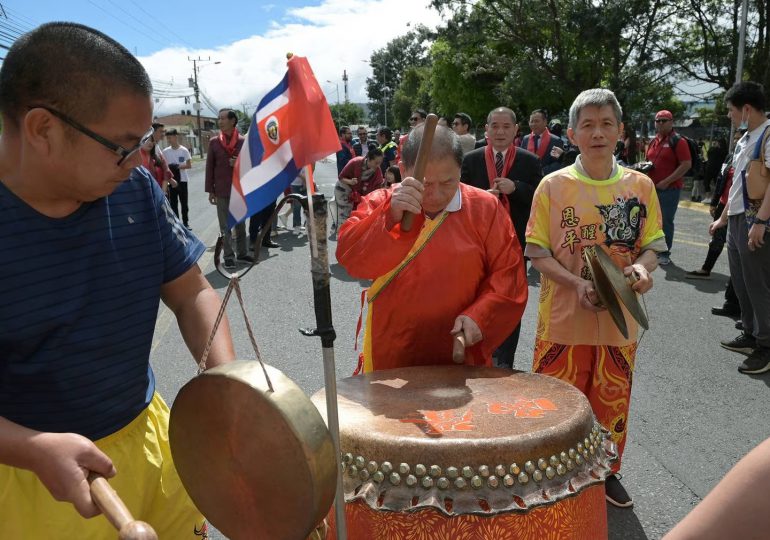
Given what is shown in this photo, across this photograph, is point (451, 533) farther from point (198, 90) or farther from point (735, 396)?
point (198, 90)

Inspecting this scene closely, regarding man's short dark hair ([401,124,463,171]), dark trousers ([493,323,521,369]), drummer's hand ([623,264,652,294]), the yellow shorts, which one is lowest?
dark trousers ([493,323,521,369])

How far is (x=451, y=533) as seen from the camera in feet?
5.00

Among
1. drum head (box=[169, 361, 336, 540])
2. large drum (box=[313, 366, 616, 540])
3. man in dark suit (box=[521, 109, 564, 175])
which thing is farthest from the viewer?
man in dark suit (box=[521, 109, 564, 175])

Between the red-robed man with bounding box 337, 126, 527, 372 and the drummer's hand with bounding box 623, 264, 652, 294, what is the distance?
1.61ft

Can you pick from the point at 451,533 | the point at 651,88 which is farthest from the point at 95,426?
the point at 651,88

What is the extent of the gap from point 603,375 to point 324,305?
1.73 m

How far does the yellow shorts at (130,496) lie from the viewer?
4.55ft

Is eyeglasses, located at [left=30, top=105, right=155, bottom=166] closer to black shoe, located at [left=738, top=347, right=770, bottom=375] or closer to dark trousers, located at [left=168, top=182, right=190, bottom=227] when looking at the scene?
black shoe, located at [left=738, top=347, right=770, bottom=375]

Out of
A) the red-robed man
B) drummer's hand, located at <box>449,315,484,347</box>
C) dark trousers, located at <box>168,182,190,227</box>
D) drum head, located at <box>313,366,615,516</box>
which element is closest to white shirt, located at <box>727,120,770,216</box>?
the red-robed man

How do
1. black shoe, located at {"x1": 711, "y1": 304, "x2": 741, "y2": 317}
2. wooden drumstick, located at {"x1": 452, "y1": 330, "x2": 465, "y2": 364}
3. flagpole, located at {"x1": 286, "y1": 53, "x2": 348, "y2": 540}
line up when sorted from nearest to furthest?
flagpole, located at {"x1": 286, "y1": 53, "x2": 348, "y2": 540} < wooden drumstick, located at {"x1": 452, "y1": 330, "x2": 465, "y2": 364} < black shoe, located at {"x1": 711, "y1": 304, "x2": 741, "y2": 317}

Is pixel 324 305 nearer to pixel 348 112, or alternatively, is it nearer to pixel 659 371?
pixel 659 371

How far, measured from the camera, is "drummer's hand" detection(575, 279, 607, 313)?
2574 mm

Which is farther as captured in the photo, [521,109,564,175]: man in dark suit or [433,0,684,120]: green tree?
[433,0,684,120]: green tree

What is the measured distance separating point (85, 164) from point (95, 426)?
587mm
